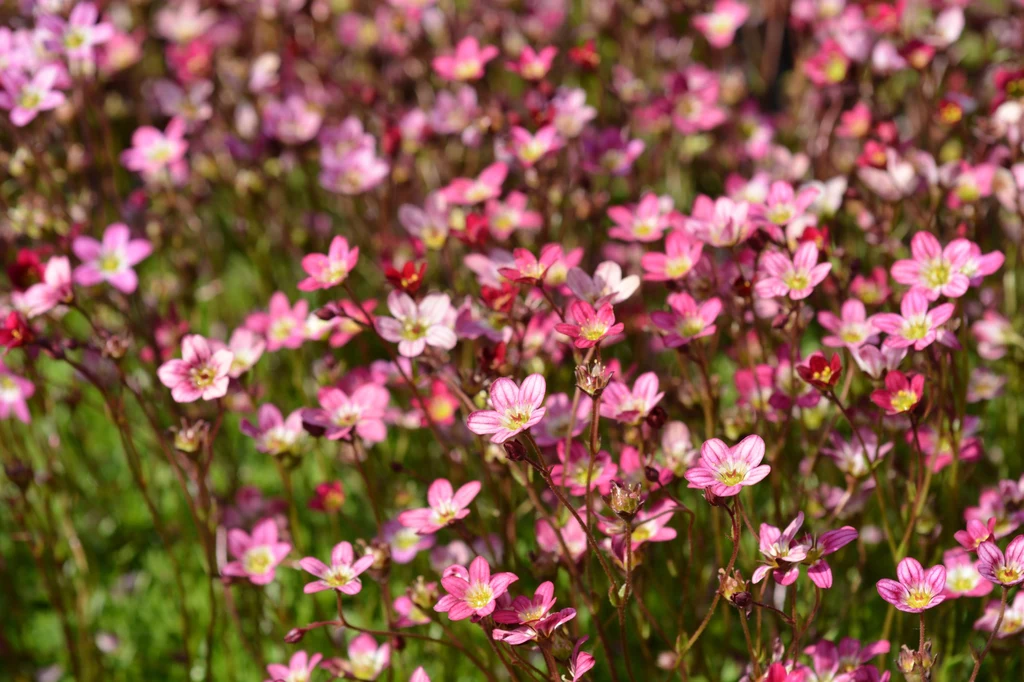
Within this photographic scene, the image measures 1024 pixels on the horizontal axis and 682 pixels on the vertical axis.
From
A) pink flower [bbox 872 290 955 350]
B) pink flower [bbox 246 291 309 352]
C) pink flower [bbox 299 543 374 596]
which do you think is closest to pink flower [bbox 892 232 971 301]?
pink flower [bbox 872 290 955 350]

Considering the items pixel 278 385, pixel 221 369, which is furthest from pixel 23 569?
pixel 221 369

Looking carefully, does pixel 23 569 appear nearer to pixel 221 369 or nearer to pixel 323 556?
pixel 323 556

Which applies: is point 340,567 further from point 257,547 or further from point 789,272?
point 789,272

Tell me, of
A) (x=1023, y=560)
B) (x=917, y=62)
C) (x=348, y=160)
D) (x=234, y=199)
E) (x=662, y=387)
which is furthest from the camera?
(x=234, y=199)

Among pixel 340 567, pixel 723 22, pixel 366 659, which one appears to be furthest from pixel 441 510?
pixel 723 22

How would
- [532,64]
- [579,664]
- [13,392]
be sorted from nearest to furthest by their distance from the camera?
[579,664], [13,392], [532,64]

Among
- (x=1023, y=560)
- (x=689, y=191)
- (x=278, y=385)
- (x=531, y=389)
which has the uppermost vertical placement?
(x=531, y=389)

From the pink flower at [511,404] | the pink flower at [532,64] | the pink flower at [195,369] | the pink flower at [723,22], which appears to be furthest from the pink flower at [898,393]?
the pink flower at [723,22]
